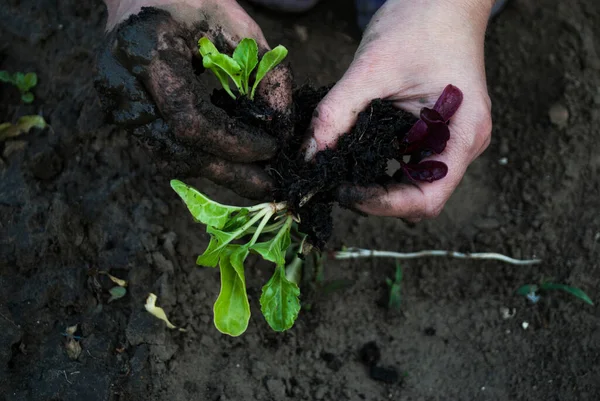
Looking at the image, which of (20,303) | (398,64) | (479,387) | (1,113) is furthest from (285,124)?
(1,113)

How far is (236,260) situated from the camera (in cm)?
179

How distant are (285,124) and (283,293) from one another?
0.54m

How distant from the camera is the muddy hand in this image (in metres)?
1.74

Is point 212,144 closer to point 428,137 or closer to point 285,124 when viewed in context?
point 285,124

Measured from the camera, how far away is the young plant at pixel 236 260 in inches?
69.1

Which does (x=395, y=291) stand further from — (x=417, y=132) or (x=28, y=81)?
(x=28, y=81)

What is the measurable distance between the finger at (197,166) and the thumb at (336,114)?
18cm

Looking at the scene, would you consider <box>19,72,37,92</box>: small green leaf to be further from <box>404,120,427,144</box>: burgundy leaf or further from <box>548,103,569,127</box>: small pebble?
<box>548,103,569,127</box>: small pebble

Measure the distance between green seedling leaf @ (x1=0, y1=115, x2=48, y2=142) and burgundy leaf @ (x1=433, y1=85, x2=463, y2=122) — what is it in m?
1.60

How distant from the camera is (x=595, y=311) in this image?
2.48m

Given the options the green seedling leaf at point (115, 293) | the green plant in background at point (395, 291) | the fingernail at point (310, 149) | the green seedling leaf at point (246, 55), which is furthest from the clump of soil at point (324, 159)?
the green seedling leaf at point (115, 293)

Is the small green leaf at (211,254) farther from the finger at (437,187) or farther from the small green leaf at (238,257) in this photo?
the finger at (437,187)

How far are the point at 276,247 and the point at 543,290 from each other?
4.18 ft

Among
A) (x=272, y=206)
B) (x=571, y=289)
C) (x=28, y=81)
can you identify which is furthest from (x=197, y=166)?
(x=571, y=289)
